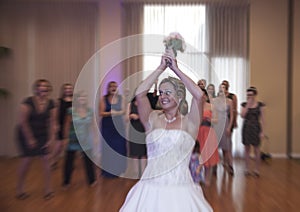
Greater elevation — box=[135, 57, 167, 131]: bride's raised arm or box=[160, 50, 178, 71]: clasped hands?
box=[160, 50, 178, 71]: clasped hands

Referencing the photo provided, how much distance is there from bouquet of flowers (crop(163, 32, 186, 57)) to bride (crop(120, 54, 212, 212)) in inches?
1.5

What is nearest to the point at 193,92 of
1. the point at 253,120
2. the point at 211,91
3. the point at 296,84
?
the point at 211,91

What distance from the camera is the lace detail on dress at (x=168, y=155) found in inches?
76.2

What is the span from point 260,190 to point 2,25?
584 cm

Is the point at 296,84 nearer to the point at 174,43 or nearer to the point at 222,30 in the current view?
the point at 222,30

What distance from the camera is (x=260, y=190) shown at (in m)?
5.66

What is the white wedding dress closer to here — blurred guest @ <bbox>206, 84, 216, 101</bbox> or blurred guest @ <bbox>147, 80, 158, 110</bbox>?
blurred guest @ <bbox>147, 80, 158, 110</bbox>

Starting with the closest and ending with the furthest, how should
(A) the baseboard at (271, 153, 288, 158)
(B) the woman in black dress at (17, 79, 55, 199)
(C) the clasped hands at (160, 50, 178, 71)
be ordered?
(C) the clasped hands at (160, 50, 178, 71), (B) the woman in black dress at (17, 79, 55, 199), (A) the baseboard at (271, 153, 288, 158)

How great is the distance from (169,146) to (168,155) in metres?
0.04

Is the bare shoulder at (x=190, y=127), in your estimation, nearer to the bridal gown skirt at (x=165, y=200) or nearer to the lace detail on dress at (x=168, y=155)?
the lace detail on dress at (x=168, y=155)

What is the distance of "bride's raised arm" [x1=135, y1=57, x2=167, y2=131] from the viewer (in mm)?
1903

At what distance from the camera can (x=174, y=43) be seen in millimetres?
1883

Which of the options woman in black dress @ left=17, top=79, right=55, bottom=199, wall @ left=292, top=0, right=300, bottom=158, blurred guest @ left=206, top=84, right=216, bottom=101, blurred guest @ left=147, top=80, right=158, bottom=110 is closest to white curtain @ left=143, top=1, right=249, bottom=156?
wall @ left=292, top=0, right=300, bottom=158

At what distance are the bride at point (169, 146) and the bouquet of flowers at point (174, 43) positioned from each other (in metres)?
0.04
